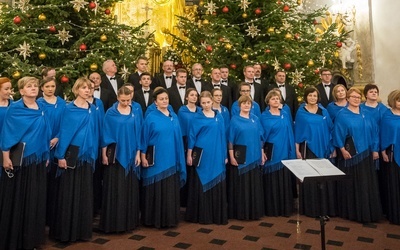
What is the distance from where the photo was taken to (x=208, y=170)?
5.60 m

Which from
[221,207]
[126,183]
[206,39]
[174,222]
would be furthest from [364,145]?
[206,39]

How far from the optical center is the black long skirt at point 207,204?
5.58 meters

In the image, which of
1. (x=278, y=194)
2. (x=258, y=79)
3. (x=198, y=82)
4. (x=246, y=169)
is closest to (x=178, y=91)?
(x=198, y=82)

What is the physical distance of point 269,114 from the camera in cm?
609

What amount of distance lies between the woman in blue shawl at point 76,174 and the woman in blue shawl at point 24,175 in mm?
274

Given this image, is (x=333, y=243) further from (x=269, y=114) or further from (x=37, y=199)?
(x=37, y=199)

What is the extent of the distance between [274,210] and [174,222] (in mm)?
1572

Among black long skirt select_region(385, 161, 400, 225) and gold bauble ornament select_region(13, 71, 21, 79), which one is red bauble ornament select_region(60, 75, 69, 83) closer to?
gold bauble ornament select_region(13, 71, 21, 79)

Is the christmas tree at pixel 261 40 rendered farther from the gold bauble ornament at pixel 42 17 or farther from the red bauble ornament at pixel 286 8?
the gold bauble ornament at pixel 42 17

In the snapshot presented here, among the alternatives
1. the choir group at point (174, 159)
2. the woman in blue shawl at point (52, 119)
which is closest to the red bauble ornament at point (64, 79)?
the choir group at point (174, 159)

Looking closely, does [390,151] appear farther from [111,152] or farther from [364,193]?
[111,152]

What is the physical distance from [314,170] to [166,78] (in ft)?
15.3

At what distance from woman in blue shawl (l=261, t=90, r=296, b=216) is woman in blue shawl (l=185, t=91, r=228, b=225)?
0.78 m

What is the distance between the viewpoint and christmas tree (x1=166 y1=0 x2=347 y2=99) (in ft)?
29.0
